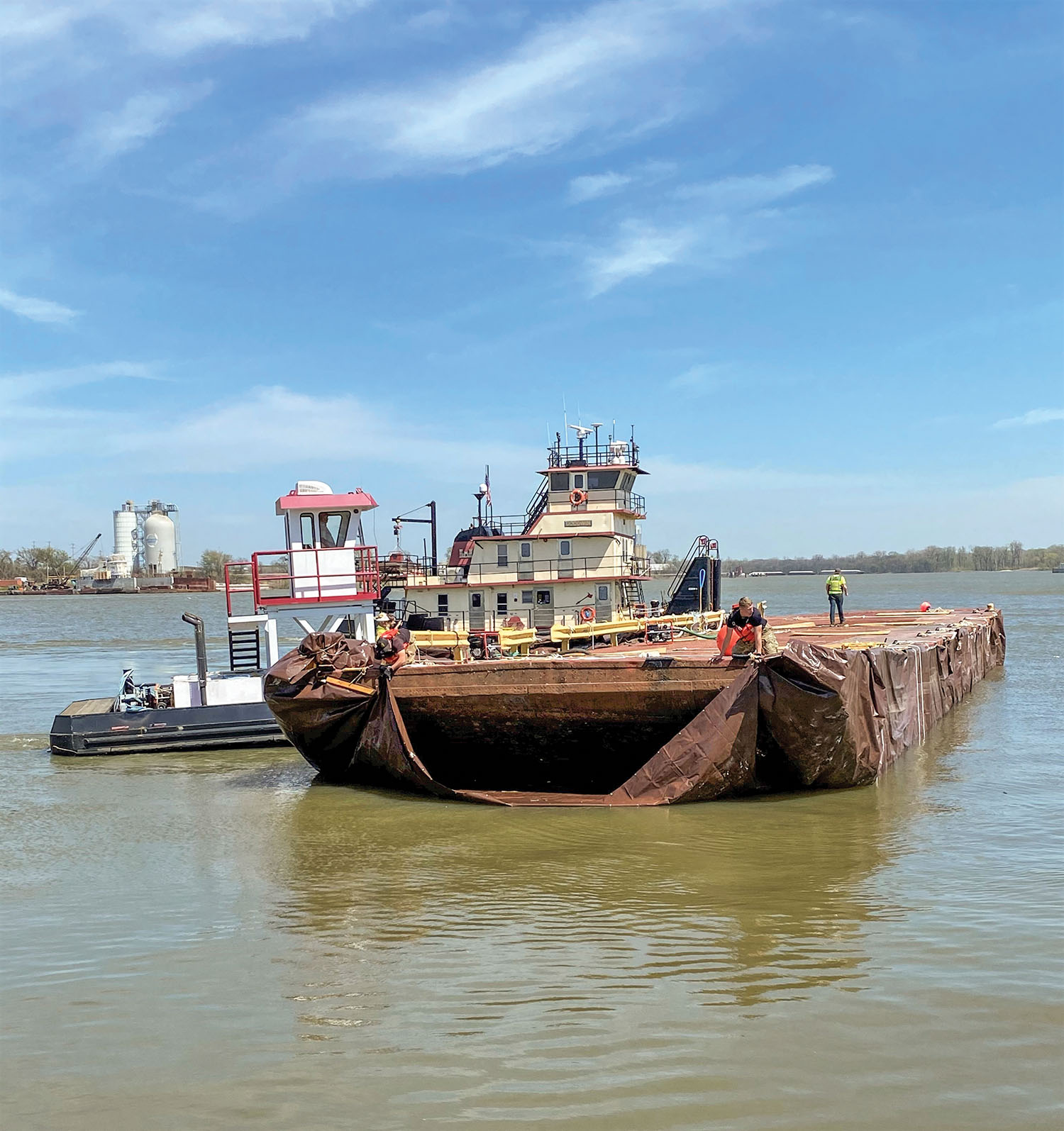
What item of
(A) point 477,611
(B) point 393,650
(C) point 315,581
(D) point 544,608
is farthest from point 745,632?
(A) point 477,611

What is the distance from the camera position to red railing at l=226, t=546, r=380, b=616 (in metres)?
17.4

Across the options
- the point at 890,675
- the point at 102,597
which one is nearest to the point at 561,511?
the point at 890,675

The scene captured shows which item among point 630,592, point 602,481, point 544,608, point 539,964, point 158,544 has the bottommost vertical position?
point 539,964

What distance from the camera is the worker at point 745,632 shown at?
39.9ft

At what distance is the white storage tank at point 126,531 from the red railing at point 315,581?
148 metres

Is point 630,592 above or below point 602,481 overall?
below

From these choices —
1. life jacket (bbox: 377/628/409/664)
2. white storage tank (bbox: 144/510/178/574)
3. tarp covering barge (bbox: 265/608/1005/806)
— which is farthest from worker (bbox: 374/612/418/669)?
white storage tank (bbox: 144/510/178/574)

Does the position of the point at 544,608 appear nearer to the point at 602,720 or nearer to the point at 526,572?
the point at 526,572

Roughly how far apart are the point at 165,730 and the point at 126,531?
492 ft

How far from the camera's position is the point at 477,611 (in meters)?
26.4

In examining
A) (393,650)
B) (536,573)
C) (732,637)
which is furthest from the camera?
(536,573)

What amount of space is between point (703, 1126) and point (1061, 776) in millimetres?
11137

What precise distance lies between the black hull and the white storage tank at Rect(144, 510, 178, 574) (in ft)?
464

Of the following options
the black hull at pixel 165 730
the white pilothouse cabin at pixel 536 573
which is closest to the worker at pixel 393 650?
A: the black hull at pixel 165 730
